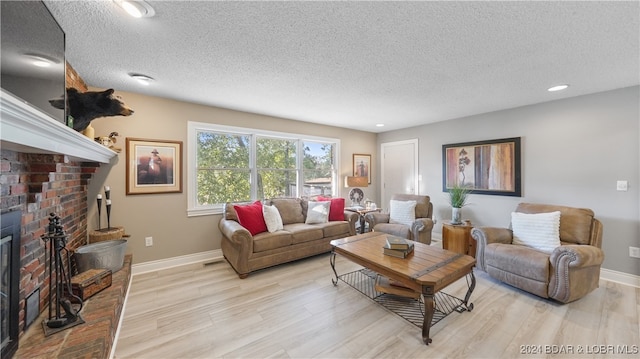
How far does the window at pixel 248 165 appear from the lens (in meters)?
3.51

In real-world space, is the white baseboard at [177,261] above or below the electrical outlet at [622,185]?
below

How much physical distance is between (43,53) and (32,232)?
1.13 meters

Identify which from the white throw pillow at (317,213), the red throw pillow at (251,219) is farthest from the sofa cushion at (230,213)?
the white throw pillow at (317,213)

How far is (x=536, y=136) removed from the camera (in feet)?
11.1

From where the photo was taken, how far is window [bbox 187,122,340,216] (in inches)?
→ 138

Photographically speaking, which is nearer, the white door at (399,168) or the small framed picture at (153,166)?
the small framed picture at (153,166)

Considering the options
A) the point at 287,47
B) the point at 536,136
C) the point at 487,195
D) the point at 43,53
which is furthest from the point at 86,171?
the point at 536,136

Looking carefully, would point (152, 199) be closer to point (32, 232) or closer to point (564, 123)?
point (32, 232)

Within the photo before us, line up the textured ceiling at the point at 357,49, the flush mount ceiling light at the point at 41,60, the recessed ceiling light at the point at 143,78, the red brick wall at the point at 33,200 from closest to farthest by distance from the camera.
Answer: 1. the flush mount ceiling light at the point at 41,60
2. the red brick wall at the point at 33,200
3. the textured ceiling at the point at 357,49
4. the recessed ceiling light at the point at 143,78

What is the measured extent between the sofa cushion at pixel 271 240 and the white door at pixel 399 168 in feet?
9.83

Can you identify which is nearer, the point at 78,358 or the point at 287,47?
the point at 78,358

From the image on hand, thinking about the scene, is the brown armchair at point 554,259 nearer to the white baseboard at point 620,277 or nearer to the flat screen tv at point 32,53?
the white baseboard at point 620,277

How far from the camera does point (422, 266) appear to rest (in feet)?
6.83

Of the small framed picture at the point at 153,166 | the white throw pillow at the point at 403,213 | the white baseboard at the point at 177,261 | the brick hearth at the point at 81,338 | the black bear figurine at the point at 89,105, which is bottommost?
the white baseboard at the point at 177,261
